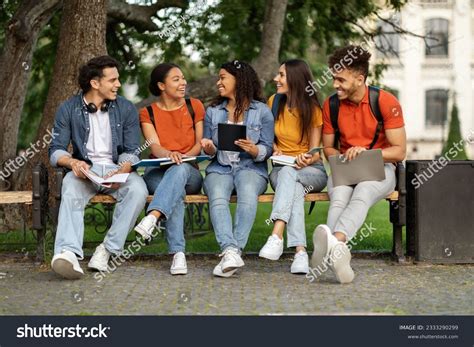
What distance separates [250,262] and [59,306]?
7.58 ft

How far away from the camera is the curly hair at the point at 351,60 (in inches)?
284

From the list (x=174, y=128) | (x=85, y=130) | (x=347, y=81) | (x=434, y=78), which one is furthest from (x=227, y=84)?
(x=434, y=78)

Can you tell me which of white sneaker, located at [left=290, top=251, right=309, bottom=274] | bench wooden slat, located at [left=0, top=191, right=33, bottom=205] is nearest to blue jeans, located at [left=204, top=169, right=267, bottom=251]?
white sneaker, located at [left=290, top=251, right=309, bottom=274]

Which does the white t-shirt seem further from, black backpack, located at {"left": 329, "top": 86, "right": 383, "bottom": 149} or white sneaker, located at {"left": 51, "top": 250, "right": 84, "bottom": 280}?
black backpack, located at {"left": 329, "top": 86, "right": 383, "bottom": 149}

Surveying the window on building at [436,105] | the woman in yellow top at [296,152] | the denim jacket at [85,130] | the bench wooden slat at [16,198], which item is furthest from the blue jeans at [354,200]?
the window on building at [436,105]

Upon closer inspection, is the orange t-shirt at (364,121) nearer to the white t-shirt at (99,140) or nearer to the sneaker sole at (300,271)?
the sneaker sole at (300,271)

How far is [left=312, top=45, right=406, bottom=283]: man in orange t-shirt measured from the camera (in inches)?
277

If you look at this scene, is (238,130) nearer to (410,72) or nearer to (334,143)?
(334,143)

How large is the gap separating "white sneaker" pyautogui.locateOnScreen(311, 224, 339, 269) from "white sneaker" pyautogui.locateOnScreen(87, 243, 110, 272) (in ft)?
5.55

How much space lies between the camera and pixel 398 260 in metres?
7.70

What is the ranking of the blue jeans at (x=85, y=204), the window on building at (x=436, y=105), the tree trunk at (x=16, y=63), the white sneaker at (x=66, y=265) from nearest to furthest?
the white sneaker at (x=66, y=265) < the blue jeans at (x=85, y=204) < the tree trunk at (x=16, y=63) < the window on building at (x=436, y=105)

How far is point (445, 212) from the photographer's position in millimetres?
7566

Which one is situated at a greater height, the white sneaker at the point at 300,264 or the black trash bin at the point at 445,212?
the black trash bin at the point at 445,212
